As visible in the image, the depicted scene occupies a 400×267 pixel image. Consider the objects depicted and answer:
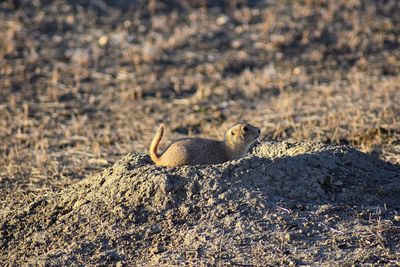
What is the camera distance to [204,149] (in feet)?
22.5

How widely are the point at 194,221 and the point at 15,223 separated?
5.41ft

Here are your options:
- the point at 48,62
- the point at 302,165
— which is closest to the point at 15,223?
the point at 302,165

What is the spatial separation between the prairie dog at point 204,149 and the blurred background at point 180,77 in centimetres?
189

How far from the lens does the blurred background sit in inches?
393

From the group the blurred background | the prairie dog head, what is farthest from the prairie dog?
the blurred background

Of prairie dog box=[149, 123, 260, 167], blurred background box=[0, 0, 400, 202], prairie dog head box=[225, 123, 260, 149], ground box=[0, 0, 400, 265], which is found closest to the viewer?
ground box=[0, 0, 400, 265]

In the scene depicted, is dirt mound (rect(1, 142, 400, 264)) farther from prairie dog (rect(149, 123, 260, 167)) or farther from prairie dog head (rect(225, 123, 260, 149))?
prairie dog head (rect(225, 123, 260, 149))

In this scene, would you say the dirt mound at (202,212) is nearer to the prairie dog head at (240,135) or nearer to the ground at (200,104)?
the ground at (200,104)

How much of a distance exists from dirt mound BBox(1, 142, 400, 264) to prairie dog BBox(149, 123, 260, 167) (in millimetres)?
213

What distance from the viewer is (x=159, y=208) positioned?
622 centimetres

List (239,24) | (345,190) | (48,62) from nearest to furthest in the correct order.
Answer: (345,190), (48,62), (239,24)

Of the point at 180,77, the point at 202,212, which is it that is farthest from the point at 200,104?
the point at 202,212

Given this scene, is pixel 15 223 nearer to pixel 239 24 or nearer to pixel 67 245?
pixel 67 245

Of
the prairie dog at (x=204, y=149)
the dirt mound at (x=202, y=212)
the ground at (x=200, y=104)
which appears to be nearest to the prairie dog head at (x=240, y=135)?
the prairie dog at (x=204, y=149)
